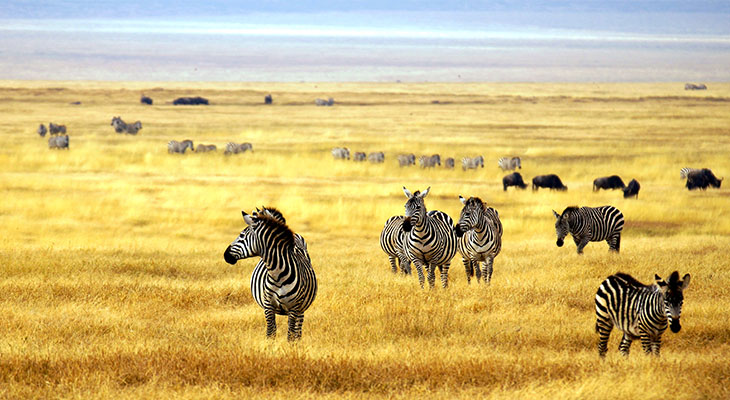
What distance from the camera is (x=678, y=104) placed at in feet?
330

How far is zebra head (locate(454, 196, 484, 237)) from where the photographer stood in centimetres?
1446

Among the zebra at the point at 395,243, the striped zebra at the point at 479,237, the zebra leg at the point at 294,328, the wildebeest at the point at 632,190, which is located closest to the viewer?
the zebra leg at the point at 294,328

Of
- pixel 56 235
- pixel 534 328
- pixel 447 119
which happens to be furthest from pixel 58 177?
pixel 447 119

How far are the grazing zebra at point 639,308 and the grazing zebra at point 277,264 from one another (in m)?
3.51

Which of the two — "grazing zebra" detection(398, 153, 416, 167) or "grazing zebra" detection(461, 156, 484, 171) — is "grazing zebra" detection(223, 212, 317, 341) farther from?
"grazing zebra" detection(398, 153, 416, 167)

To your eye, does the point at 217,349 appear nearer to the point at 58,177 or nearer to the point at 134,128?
the point at 58,177

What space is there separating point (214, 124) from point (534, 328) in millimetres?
61905

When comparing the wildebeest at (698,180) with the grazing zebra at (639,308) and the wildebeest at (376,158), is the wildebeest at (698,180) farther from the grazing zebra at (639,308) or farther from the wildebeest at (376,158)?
the grazing zebra at (639,308)

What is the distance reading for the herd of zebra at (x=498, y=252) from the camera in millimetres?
9398

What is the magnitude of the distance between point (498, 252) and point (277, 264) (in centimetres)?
706

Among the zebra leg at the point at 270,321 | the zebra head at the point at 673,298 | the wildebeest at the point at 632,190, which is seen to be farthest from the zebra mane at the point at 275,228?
the wildebeest at the point at 632,190

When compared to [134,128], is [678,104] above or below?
above

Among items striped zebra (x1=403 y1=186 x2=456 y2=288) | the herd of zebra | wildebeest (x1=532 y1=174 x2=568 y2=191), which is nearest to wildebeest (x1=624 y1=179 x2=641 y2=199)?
wildebeest (x1=532 y1=174 x2=568 y2=191)

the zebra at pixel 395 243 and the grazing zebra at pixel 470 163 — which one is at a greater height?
the grazing zebra at pixel 470 163
